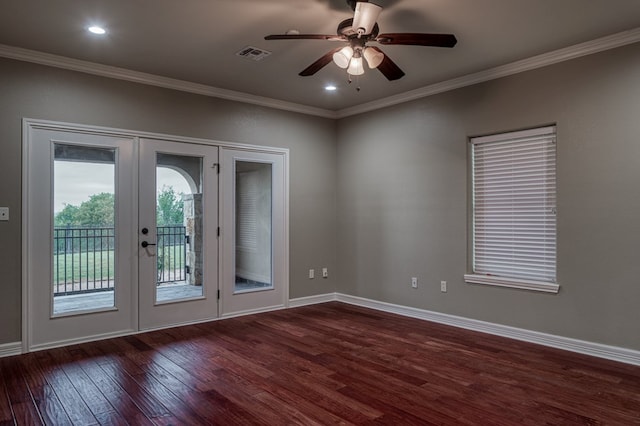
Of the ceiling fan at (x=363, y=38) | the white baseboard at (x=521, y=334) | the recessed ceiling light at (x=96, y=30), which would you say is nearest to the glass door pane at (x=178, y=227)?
the recessed ceiling light at (x=96, y=30)

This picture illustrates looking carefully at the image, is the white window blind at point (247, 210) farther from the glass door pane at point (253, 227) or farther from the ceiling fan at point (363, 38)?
the ceiling fan at point (363, 38)

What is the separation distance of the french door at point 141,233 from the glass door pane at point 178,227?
0.04 ft

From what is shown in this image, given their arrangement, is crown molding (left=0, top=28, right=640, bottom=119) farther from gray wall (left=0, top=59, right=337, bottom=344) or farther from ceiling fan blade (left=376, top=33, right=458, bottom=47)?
ceiling fan blade (left=376, top=33, right=458, bottom=47)

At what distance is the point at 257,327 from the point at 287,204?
68.5 inches

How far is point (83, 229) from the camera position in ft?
13.9

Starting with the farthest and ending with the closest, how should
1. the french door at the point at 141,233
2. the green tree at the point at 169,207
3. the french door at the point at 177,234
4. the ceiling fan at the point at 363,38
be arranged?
the green tree at the point at 169,207 → the french door at the point at 177,234 → the french door at the point at 141,233 → the ceiling fan at the point at 363,38

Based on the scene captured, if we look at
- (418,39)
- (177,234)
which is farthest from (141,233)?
(418,39)

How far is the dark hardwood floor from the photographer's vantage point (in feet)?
8.81

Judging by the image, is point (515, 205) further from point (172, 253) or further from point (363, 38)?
point (172, 253)

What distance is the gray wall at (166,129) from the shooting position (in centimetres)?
385

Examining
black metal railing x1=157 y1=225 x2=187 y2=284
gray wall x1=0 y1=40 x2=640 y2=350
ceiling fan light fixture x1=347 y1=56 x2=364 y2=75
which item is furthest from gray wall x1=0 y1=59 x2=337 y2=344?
ceiling fan light fixture x1=347 y1=56 x2=364 y2=75

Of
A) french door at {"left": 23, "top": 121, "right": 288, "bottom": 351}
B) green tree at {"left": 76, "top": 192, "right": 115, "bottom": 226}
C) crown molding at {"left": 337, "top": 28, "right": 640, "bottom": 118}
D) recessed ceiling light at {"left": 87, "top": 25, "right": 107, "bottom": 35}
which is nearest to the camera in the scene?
recessed ceiling light at {"left": 87, "top": 25, "right": 107, "bottom": 35}

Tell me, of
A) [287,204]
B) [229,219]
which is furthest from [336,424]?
[287,204]

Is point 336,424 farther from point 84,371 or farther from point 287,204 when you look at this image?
point 287,204
